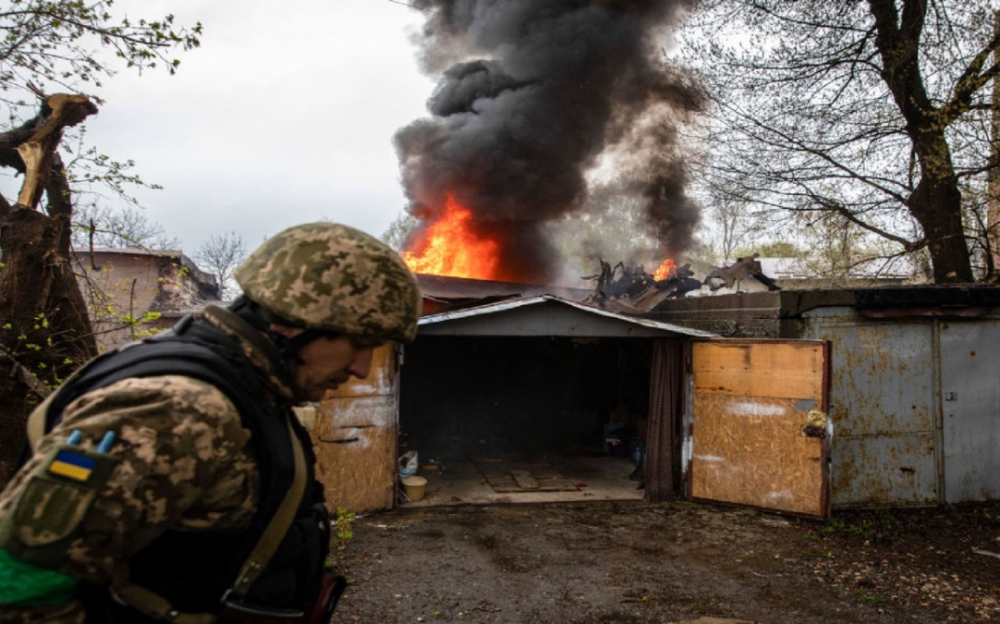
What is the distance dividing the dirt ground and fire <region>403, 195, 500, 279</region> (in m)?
8.21

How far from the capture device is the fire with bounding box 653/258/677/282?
13.9m

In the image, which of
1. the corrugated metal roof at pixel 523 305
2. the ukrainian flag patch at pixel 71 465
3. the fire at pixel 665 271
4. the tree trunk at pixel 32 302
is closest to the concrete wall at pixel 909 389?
the corrugated metal roof at pixel 523 305

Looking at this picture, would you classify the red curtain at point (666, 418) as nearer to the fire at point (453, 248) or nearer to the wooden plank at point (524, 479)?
the wooden plank at point (524, 479)

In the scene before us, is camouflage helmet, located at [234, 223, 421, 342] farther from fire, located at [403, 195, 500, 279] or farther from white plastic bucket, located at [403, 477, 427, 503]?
fire, located at [403, 195, 500, 279]

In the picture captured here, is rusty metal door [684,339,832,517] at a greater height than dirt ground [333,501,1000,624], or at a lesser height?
greater

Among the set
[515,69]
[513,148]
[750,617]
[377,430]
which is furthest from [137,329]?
[515,69]

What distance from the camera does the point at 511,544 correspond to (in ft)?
23.2

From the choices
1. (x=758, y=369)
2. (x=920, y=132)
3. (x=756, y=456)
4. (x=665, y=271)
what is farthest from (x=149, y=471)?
(x=665, y=271)

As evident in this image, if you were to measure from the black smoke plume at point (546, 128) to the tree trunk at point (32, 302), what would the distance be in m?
11.3

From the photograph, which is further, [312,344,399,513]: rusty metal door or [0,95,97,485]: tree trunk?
[312,344,399,513]: rusty metal door

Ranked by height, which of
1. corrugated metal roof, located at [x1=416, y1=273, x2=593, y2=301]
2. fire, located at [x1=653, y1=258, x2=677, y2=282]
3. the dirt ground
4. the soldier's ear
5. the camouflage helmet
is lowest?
the dirt ground

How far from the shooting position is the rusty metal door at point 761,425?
7.72m

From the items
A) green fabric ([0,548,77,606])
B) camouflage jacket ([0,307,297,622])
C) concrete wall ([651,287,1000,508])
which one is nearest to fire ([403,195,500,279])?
concrete wall ([651,287,1000,508])

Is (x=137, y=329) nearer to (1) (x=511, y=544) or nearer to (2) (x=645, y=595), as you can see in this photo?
(1) (x=511, y=544)
